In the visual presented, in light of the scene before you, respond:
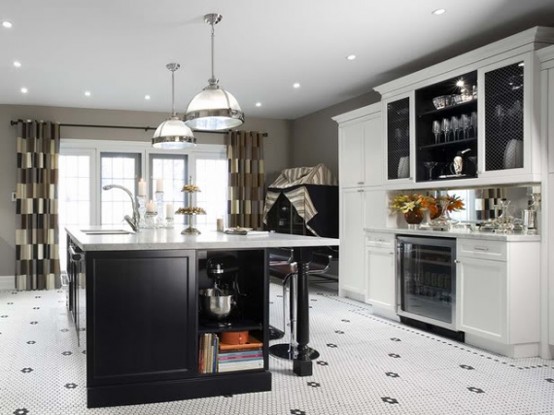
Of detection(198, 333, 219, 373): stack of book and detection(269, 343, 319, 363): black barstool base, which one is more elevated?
detection(198, 333, 219, 373): stack of book

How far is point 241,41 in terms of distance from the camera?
4.25 metres

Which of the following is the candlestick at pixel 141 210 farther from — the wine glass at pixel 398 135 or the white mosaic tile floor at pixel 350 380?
the wine glass at pixel 398 135

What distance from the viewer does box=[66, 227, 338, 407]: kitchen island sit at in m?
2.69

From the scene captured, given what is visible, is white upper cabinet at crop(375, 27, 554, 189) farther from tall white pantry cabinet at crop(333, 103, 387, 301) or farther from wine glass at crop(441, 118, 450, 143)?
tall white pantry cabinet at crop(333, 103, 387, 301)

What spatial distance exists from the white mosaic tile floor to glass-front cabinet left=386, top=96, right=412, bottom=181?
147 centimetres

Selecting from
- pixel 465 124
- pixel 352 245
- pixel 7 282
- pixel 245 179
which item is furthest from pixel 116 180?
pixel 465 124

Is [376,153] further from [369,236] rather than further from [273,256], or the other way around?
Result: [273,256]

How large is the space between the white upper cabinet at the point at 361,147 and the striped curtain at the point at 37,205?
3784 mm

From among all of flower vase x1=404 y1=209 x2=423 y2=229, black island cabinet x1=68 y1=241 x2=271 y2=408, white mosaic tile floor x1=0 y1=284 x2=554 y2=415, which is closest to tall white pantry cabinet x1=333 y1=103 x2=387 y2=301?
flower vase x1=404 y1=209 x2=423 y2=229

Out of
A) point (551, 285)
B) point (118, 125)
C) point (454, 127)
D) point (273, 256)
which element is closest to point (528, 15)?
point (454, 127)

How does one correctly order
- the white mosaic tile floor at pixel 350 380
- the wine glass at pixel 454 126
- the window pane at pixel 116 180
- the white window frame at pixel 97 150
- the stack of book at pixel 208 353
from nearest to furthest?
1. the white mosaic tile floor at pixel 350 380
2. the stack of book at pixel 208 353
3. the wine glass at pixel 454 126
4. the white window frame at pixel 97 150
5. the window pane at pixel 116 180

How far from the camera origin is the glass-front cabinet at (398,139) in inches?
190

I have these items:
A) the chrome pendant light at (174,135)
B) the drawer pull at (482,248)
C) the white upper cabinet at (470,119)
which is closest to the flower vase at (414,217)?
the white upper cabinet at (470,119)

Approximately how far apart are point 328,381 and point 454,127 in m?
2.48
